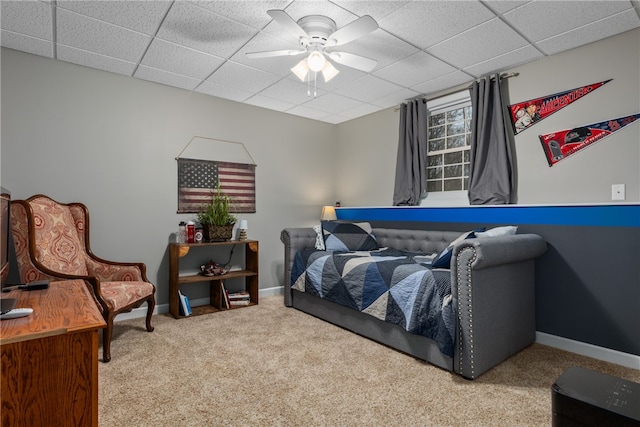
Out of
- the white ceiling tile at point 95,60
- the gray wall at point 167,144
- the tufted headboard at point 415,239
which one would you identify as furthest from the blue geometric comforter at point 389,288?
the white ceiling tile at point 95,60

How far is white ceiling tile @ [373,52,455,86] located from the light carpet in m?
2.40

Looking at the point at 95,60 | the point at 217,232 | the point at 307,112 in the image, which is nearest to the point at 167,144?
the point at 95,60

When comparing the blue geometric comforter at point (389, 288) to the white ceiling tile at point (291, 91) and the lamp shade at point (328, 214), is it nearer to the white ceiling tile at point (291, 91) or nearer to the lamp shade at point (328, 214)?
the lamp shade at point (328, 214)

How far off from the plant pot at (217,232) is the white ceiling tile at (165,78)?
149 cm

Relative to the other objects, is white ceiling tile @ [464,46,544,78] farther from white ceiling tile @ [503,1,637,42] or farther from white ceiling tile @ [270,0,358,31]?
white ceiling tile @ [270,0,358,31]

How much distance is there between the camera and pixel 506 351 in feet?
7.86

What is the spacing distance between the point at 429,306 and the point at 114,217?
2.97 m

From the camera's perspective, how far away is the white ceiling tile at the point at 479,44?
8.29ft

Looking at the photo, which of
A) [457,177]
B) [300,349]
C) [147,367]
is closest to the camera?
[147,367]

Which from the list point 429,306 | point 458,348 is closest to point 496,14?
point 429,306

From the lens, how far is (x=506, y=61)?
303 centimetres

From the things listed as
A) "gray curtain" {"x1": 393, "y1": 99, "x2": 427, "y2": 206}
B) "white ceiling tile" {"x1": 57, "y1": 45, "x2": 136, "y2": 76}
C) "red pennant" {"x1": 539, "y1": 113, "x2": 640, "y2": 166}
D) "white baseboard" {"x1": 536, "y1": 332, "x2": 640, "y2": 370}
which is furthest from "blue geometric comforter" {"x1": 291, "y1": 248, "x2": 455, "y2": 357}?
"white ceiling tile" {"x1": 57, "y1": 45, "x2": 136, "y2": 76}

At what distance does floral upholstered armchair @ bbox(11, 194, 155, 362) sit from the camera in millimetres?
2455

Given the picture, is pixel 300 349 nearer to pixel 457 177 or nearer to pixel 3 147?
pixel 457 177
